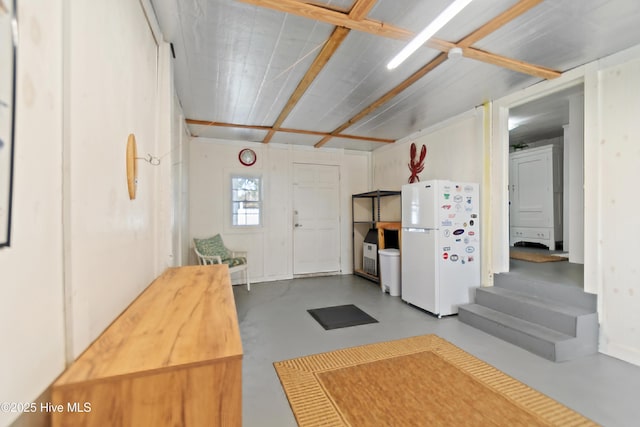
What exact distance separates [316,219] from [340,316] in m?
2.49

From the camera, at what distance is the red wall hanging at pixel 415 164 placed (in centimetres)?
446

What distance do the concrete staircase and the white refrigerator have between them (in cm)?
21

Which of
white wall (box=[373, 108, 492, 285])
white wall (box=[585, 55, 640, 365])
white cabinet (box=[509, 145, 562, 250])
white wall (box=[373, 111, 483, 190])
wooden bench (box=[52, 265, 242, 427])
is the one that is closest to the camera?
wooden bench (box=[52, 265, 242, 427])

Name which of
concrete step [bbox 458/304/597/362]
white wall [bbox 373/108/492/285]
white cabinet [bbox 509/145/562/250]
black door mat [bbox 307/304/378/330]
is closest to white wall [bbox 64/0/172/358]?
black door mat [bbox 307/304/378/330]

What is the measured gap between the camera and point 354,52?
227 cm

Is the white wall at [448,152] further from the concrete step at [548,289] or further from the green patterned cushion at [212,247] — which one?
the green patterned cushion at [212,247]

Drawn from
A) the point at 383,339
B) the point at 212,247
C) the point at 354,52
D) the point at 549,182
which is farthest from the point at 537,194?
the point at 212,247

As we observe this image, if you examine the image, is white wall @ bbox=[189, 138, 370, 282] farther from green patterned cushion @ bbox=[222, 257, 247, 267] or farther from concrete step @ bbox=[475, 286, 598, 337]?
concrete step @ bbox=[475, 286, 598, 337]

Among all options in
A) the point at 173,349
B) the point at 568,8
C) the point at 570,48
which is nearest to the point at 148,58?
the point at 173,349

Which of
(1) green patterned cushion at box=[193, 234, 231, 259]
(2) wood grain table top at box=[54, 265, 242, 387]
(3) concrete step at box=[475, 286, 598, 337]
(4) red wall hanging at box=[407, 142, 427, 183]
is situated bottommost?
(3) concrete step at box=[475, 286, 598, 337]

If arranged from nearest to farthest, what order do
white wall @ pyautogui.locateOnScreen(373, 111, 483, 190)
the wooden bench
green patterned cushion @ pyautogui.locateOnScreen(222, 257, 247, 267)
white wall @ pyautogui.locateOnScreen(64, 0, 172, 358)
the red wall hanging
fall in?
the wooden bench < white wall @ pyautogui.locateOnScreen(64, 0, 172, 358) < white wall @ pyautogui.locateOnScreen(373, 111, 483, 190) < green patterned cushion @ pyautogui.locateOnScreen(222, 257, 247, 267) < the red wall hanging

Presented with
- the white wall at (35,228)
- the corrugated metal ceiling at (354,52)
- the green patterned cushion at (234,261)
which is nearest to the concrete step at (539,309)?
the corrugated metal ceiling at (354,52)

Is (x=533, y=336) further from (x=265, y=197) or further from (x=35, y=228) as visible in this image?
(x=265, y=197)

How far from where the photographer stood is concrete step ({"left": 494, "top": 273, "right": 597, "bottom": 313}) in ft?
8.29
